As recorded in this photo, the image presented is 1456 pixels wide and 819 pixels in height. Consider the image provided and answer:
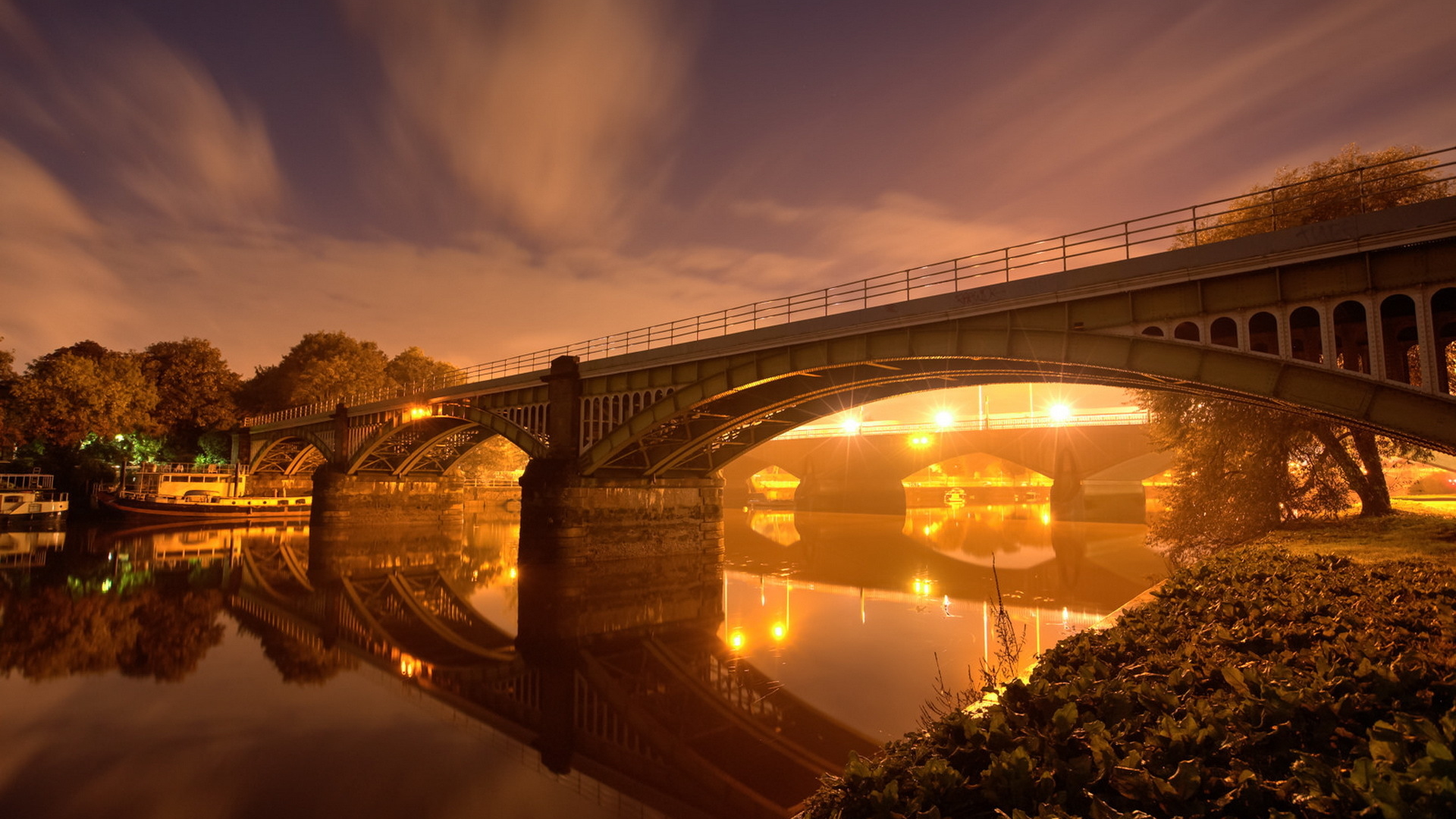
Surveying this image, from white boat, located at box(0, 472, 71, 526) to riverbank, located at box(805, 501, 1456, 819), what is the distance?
68.9 m

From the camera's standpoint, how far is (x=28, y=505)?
51094mm

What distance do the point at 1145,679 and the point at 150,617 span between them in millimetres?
27552

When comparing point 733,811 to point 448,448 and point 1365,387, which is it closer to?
point 1365,387

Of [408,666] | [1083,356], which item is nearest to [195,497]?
[408,666]

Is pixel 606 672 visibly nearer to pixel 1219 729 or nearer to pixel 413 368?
pixel 1219 729

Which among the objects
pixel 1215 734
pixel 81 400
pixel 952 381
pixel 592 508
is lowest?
pixel 1215 734

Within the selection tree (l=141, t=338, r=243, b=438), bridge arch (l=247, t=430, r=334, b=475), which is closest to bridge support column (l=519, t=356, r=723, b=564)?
bridge arch (l=247, t=430, r=334, b=475)

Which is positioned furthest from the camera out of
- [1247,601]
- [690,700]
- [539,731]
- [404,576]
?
[404,576]

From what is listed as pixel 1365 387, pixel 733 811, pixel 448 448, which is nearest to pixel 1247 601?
pixel 1365 387

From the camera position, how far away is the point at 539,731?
13.4 meters

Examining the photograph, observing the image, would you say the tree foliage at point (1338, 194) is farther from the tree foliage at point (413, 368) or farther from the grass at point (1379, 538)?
the tree foliage at point (413, 368)

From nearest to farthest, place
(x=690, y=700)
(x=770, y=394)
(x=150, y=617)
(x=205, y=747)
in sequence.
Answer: (x=205, y=747)
(x=690, y=700)
(x=150, y=617)
(x=770, y=394)

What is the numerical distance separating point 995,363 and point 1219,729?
18557 mm

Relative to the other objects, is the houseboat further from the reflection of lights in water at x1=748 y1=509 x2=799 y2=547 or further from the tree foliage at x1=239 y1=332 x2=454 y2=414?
the reflection of lights in water at x1=748 y1=509 x2=799 y2=547
